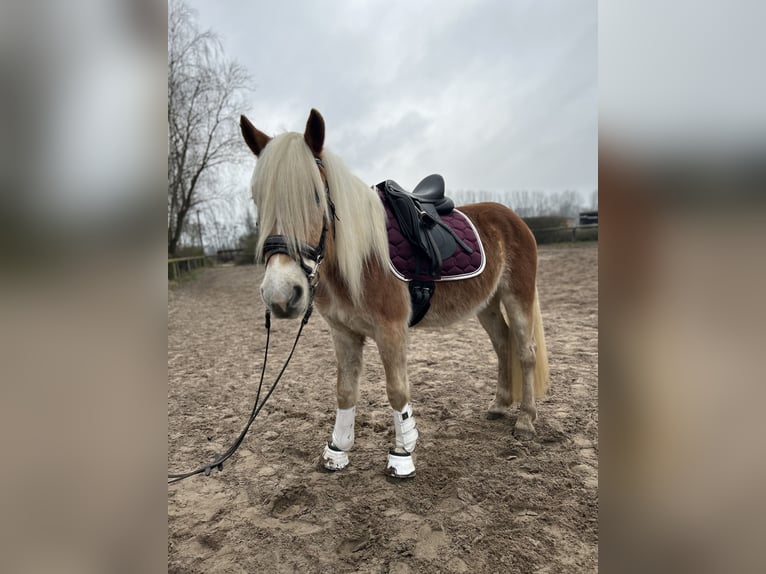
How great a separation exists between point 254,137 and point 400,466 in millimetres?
1983

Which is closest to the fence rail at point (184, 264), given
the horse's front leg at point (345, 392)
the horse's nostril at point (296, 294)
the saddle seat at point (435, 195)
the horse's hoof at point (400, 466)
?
the saddle seat at point (435, 195)

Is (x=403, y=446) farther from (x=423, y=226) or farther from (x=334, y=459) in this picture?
(x=423, y=226)

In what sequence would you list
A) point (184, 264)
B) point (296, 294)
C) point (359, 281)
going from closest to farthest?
1. point (296, 294)
2. point (359, 281)
3. point (184, 264)

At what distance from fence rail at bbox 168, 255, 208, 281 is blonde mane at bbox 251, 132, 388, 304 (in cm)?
1392

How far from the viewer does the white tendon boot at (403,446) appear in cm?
218

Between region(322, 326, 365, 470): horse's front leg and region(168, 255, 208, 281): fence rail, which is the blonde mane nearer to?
region(322, 326, 365, 470): horse's front leg

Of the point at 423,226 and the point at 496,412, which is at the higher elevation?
the point at 423,226

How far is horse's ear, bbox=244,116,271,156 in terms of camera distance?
5.93 ft

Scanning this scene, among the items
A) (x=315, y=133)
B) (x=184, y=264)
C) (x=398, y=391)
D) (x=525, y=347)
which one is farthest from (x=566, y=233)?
(x=184, y=264)

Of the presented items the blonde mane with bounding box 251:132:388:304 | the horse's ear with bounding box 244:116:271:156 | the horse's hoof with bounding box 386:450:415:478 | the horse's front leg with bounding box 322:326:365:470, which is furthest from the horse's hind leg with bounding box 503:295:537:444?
the horse's ear with bounding box 244:116:271:156

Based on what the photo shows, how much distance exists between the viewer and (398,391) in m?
2.18
